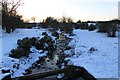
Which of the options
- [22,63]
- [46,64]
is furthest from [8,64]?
[46,64]

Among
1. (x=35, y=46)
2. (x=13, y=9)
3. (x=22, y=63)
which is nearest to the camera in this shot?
(x=22, y=63)

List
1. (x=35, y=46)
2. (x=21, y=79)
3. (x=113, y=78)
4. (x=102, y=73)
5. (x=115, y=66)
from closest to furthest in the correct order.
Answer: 1. (x=21, y=79)
2. (x=113, y=78)
3. (x=102, y=73)
4. (x=115, y=66)
5. (x=35, y=46)

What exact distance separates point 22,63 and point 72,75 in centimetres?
765

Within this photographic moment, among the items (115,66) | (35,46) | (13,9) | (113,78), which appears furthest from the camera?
(13,9)

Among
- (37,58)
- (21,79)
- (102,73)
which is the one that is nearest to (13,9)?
(37,58)

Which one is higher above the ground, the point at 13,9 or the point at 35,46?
the point at 13,9

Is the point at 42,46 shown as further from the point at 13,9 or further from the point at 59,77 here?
the point at 13,9

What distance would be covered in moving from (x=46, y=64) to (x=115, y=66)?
4460 mm

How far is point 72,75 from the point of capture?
7.01m

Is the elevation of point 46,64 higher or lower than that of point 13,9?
lower

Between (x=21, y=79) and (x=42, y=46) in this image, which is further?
(x=42, y=46)

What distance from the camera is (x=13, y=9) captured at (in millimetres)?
42312

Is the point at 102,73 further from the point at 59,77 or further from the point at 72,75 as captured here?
the point at 72,75

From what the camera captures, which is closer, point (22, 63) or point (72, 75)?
point (72, 75)
